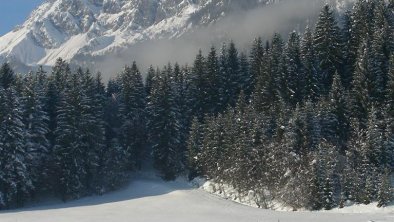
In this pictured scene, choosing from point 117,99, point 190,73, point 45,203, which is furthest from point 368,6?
point 45,203

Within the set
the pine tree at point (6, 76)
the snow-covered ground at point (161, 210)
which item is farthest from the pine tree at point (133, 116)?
the pine tree at point (6, 76)

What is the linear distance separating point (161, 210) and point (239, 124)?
67.8 feet

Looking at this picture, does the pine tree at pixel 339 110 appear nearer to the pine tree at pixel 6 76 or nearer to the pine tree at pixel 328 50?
the pine tree at pixel 328 50

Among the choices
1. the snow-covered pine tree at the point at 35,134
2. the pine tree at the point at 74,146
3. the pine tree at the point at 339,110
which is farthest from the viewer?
the pine tree at the point at 74,146

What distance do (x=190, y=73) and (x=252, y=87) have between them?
1139 cm

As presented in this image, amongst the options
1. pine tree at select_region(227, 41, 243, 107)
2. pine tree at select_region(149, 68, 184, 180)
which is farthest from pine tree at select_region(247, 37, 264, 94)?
pine tree at select_region(149, 68, 184, 180)

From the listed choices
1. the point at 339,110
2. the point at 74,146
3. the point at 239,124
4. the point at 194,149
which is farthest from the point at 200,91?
the point at 339,110

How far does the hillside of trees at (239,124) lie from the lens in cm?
5694

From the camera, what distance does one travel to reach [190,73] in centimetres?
9344

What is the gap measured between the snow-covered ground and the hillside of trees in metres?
3.61

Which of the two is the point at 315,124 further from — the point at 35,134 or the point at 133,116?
the point at 35,134

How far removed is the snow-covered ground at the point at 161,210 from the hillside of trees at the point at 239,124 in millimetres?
3605

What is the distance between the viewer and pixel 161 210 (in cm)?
5228

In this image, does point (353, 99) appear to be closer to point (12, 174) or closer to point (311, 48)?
point (311, 48)
